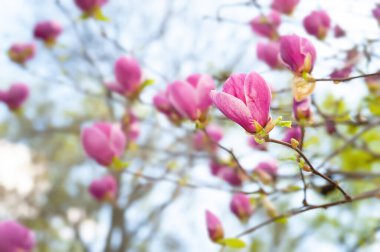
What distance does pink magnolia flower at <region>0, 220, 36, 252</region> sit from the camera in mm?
1013

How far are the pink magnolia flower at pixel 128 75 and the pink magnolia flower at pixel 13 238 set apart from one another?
1.38ft

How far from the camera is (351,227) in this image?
97.6 inches

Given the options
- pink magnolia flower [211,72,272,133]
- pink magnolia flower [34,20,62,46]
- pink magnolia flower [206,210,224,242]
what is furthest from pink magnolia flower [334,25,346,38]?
pink magnolia flower [34,20,62,46]

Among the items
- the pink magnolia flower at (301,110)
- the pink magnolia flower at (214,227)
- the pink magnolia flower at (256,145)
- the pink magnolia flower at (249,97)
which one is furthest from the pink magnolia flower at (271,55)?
the pink magnolia flower at (249,97)

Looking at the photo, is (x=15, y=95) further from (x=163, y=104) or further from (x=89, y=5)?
(x=163, y=104)

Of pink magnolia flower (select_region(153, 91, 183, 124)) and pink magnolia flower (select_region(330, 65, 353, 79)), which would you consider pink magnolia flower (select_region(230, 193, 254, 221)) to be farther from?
pink magnolia flower (select_region(330, 65, 353, 79))

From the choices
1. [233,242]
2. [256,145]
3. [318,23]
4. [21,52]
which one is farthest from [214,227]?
[21,52]

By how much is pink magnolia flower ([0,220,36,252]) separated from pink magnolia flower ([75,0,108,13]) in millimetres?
629

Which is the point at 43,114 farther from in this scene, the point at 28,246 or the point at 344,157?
the point at 28,246

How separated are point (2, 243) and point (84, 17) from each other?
67cm

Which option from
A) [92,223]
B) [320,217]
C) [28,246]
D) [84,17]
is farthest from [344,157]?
[92,223]

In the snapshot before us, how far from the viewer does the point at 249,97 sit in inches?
20.6

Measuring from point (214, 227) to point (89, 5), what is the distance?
77cm

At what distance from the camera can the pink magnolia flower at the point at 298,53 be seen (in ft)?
2.15
